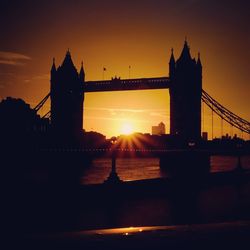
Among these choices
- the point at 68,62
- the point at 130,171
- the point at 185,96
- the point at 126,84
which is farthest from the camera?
the point at 68,62

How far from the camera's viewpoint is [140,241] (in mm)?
3254

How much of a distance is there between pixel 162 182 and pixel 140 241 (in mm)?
13233

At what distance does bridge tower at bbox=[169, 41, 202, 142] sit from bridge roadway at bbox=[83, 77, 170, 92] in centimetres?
226

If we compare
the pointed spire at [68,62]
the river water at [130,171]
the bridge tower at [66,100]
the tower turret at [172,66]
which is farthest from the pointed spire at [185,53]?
the pointed spire at [68,62]

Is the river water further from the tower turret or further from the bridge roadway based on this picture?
the tower turret

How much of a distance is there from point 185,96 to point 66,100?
2448 cm

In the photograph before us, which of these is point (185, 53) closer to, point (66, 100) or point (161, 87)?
point (161, 87)

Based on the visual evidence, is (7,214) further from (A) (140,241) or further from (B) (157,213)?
(A) (140,241)

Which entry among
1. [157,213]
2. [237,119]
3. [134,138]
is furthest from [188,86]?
[157,213]

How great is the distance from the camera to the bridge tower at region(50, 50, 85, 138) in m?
64.3

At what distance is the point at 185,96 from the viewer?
57.3 meters

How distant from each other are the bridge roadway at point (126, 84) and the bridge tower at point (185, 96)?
226cm

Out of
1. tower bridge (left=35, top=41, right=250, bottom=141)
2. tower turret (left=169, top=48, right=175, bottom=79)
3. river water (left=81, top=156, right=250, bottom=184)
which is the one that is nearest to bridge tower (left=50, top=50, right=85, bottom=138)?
tower bridge (left=35, top=41, right=250, bottom=141)

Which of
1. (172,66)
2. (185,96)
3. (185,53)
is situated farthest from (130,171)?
(185,53)
